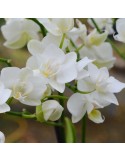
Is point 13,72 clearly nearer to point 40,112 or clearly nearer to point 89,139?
point 40,112

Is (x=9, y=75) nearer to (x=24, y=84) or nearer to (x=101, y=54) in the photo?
(x=24, y=84)

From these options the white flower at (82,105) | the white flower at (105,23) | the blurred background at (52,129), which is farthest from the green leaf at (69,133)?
the blurred background at (52,129)

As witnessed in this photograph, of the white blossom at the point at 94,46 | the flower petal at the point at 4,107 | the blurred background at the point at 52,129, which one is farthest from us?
the blurred background at the point at 52,129

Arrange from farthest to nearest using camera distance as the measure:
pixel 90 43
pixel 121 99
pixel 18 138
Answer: pixel 121 99, pixel 18 138, pixel 90 43

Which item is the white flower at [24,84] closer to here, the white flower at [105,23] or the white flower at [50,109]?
the white flower at [50,109]

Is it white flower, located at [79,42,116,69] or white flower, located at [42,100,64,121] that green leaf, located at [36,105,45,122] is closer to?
white flower, located at [42,100,64,121]

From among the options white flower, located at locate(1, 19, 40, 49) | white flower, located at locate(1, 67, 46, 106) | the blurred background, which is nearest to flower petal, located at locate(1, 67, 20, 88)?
white flower, located at locate(1, 67, 46, 106)

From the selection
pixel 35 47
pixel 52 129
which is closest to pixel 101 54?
pixel 35 47
